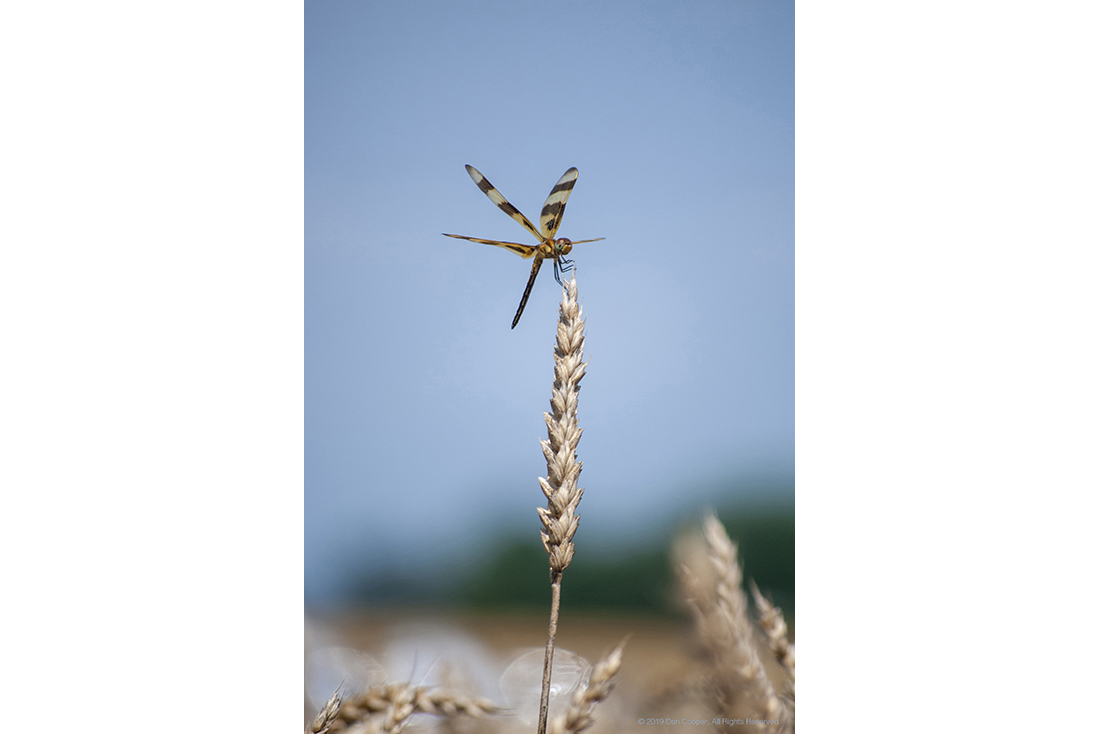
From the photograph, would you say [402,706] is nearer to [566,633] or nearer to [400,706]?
[400,706]

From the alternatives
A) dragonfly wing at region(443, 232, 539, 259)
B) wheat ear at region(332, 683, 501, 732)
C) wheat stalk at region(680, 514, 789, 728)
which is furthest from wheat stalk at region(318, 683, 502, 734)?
dragonfly wing at region(443, 232, 539, 259)

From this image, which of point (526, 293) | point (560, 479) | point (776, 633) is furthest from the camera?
point (526, 293)

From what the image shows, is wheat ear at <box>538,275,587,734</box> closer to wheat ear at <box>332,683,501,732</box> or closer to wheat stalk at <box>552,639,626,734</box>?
wheat stalk at <box>552,639,626,734</box>

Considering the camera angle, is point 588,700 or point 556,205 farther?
point 556,205

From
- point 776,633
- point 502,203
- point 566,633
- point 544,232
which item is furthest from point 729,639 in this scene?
point 502,203

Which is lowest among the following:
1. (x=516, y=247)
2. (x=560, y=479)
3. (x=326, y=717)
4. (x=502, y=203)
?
(x=326, y=717)

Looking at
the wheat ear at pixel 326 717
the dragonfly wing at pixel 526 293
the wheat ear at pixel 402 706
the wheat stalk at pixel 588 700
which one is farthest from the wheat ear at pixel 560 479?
the wheat ear at pixel 326 717
